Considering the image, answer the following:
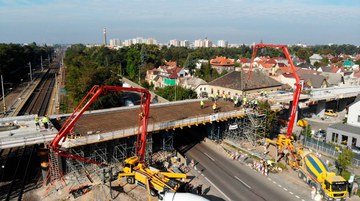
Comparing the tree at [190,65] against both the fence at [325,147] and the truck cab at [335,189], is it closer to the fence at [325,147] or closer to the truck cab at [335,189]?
the fence at [325,147]

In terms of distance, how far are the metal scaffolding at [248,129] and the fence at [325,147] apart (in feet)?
19.4

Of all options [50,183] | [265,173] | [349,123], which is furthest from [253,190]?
[349,123]

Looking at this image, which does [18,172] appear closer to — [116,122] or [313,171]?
[116,122]

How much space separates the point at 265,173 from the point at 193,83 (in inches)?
1671

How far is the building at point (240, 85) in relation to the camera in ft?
175

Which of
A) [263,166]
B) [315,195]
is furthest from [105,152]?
[315,195]

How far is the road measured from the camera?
24781 mm

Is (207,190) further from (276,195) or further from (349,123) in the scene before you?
(349,123)

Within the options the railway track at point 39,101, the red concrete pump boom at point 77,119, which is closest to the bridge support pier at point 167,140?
the red concrete pump boom at point 77,119

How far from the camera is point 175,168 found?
2848 centimetres

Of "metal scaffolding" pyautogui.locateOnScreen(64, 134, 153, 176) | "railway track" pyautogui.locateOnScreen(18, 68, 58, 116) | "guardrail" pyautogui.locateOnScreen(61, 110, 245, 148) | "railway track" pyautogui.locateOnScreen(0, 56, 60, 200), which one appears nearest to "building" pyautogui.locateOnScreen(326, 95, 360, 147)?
"guardrail" pyautogui.locateOnScreen(61, 110, 245, 148)

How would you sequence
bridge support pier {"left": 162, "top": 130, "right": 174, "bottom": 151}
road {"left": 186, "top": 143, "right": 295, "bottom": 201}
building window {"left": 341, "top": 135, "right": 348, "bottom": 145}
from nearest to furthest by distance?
1. road {"left": 186, "top": 143, "right": 295, "bottom": 201}
2. bridge support pier {"left": 162, "top": 130, "right": 174, "bottom": 151}
3. building window {"left": 341, "top": 135, "right": 348, "bottom": 145}

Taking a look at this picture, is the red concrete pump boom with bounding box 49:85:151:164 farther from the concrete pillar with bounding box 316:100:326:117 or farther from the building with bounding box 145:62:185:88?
the building with bounding box 145:62:185:88

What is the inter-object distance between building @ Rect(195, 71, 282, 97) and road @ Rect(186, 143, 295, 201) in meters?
21.7
